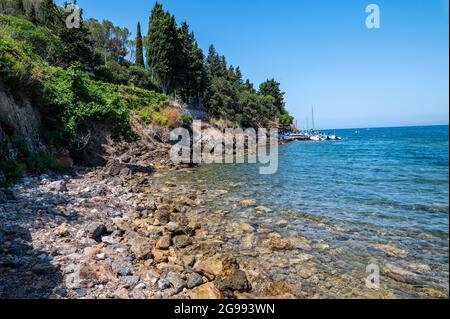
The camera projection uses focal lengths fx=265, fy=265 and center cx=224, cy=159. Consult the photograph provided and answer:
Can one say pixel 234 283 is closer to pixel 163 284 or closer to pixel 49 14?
pixel 163 284

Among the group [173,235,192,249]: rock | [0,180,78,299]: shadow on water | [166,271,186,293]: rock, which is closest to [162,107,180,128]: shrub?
[0,180,78,299]: shadow on water

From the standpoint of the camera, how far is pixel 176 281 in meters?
5.10

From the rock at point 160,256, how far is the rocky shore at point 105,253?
0.02m

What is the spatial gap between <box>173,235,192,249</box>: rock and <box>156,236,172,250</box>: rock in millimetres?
225

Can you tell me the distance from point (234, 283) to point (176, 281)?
112cm

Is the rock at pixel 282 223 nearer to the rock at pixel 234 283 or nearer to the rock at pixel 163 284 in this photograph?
the rock at pixel 234 283

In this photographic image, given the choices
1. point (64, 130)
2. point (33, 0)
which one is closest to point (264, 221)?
point (64, 130)

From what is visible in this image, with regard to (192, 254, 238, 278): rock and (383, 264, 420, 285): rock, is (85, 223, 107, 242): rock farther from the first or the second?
(383, 264, 420, 285): rock

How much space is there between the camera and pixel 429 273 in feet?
17.7

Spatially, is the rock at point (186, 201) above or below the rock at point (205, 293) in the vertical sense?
above

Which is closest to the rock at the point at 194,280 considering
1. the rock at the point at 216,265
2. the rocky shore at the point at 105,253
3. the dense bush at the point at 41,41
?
the rocky shore at the point at 105,253

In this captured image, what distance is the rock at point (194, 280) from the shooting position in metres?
5.13

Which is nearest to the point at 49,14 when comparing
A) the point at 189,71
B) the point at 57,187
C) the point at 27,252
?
the point at 189,71

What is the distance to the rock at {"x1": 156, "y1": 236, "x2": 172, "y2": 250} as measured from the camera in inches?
261
